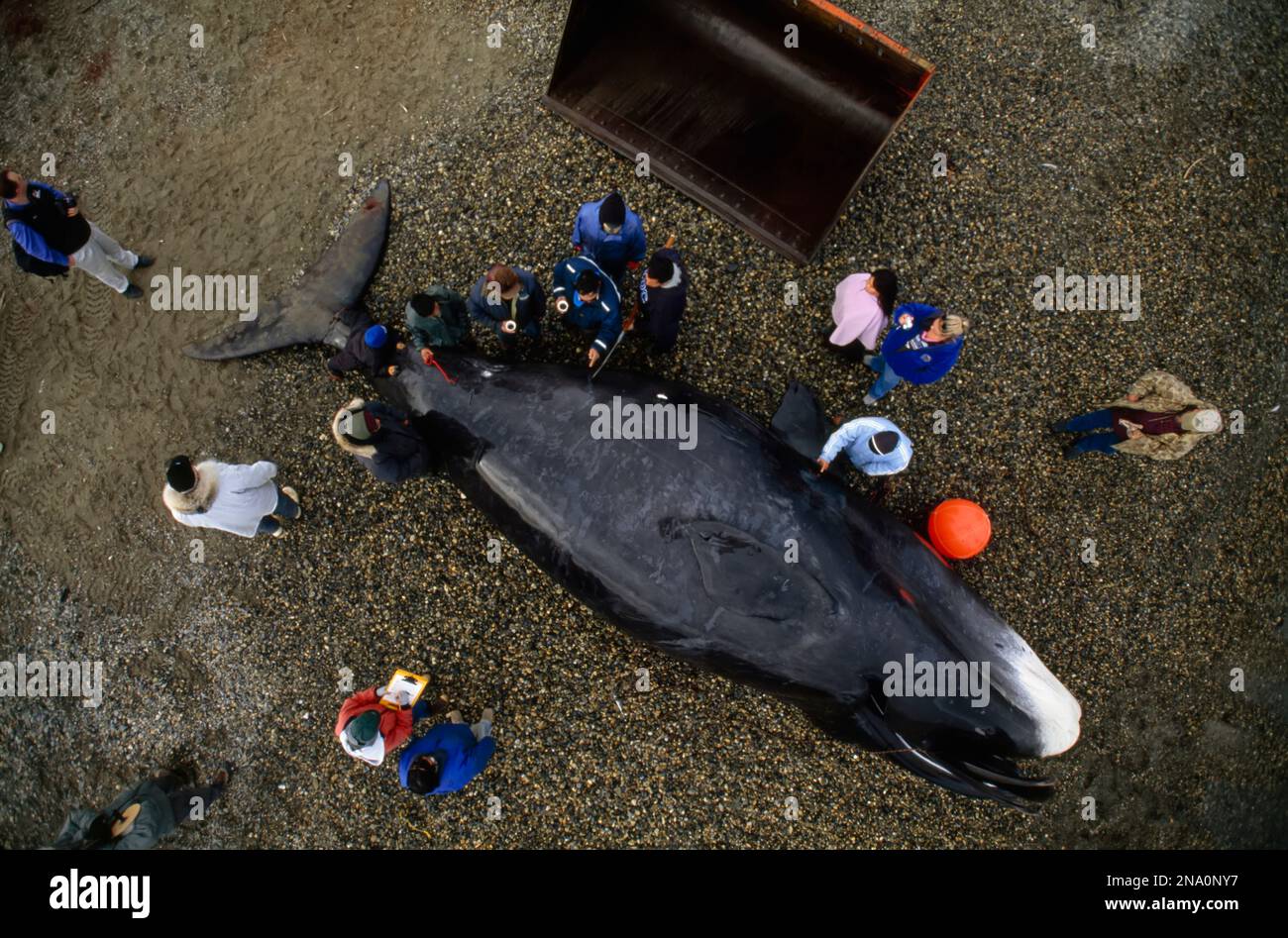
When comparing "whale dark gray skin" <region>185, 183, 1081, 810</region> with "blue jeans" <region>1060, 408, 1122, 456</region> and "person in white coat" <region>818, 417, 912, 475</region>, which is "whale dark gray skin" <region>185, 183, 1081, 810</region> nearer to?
"person in white coat" <region>818, 417, 912, 475</region>

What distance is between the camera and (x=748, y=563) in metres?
5.38

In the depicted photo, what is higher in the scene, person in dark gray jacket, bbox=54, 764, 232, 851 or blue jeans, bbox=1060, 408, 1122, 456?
blue jeans, bbox=1060, 408, 1122, 456

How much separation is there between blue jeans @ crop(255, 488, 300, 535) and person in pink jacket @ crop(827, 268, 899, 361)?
581cm

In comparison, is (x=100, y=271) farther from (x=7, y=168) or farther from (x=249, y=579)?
(x=249, y=579)

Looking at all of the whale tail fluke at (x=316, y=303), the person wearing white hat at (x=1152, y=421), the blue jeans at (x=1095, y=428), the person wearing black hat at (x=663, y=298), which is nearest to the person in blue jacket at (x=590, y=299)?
the person wearing black hat at (x=663, y=298)

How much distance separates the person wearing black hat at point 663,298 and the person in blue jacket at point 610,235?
233 millimetres

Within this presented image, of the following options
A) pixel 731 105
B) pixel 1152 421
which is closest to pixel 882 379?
pixel 1152 421

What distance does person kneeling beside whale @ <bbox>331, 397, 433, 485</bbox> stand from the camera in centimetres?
557

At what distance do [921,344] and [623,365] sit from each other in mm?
2992

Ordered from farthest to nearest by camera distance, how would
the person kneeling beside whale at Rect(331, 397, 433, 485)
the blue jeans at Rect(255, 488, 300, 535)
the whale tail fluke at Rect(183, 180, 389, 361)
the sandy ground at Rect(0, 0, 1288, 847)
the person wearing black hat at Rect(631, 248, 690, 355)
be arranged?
the whale tail fluke at Rect(183, 180, 389, 361) < the sandy ground at Rect(0, 0, 1288, 847) < the blue jeans at Rect(255, 488, 300, 535) < the person wearing black hat at Rect(631, 248, 690, 355) < the person kneeling beside whale at Rect(331, 397, 433, 485)

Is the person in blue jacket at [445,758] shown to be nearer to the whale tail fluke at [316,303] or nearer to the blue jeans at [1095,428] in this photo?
the whale tail fluke at [316,303]

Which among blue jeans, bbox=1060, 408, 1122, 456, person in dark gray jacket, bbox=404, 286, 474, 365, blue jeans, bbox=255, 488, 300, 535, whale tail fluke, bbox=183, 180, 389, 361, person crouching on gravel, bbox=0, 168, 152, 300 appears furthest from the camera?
whale tail fluke, bbox=183, 180, 389, 361

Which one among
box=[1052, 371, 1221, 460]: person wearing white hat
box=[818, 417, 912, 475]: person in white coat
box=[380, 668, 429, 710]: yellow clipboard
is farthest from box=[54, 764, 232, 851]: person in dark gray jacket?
box=[1052, 371, 1221, 460]: person wearing white hat
